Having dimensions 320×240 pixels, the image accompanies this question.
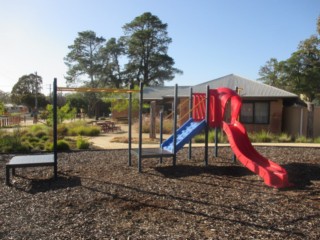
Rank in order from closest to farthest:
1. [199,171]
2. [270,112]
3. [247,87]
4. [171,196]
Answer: [171,196], [199,171], [270,112], [247,87]

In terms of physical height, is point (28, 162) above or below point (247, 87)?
below

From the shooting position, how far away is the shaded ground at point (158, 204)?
14.7ft

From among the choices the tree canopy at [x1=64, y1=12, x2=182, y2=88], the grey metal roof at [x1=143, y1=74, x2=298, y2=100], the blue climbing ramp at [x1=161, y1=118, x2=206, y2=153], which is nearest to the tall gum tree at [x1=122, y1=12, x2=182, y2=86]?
the tree canopy at [x1=64, y1=12, x2=182, y2=88]

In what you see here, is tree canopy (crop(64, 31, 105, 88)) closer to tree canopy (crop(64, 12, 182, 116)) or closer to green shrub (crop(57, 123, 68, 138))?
tree canopy (crop(64, 12, 182, 116))

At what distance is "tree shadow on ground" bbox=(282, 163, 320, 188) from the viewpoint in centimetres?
732

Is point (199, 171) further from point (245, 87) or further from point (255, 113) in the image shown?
point (245, 87)

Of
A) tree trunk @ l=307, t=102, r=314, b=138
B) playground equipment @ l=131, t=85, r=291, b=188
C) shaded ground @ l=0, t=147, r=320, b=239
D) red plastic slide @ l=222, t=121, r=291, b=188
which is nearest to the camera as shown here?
shaded ground @ l=0, t=147, r=320, b=239

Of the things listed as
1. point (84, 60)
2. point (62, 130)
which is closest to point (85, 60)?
point (84, 60)

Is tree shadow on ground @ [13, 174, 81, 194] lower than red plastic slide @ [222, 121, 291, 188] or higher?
lower

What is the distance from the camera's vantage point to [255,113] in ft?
67.4

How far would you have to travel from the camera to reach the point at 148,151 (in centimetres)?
898

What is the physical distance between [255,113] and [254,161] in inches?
523

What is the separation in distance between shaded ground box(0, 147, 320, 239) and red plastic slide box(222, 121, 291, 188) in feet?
0.75

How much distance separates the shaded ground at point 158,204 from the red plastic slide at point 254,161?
0.75 ft
